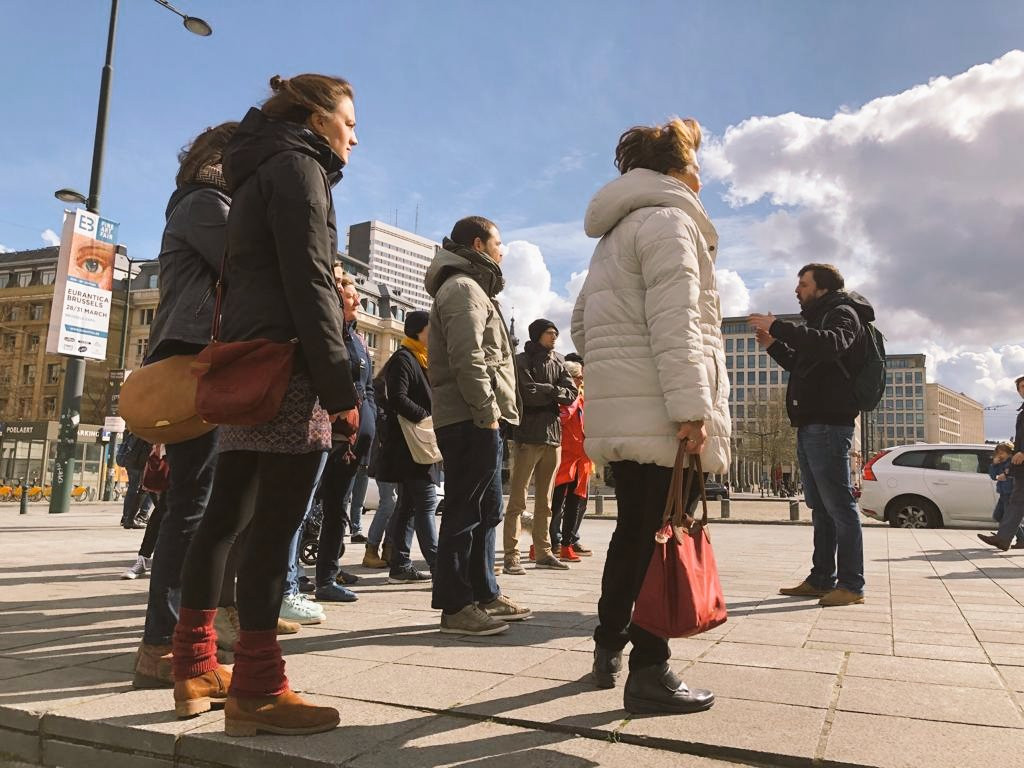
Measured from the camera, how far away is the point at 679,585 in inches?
104

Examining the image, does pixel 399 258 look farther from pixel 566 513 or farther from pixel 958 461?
pixel 566 513

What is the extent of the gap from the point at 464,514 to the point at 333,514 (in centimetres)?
164

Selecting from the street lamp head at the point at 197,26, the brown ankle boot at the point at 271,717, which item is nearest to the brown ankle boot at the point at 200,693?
the brown ankle boot at the point at 271,717

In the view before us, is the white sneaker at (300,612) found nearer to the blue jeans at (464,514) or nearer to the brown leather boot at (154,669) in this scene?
the blue jeans at (464,514)

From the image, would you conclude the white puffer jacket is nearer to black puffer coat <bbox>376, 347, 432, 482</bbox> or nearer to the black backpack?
the black backpack

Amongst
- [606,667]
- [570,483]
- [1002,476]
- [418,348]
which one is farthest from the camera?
[1002,476]

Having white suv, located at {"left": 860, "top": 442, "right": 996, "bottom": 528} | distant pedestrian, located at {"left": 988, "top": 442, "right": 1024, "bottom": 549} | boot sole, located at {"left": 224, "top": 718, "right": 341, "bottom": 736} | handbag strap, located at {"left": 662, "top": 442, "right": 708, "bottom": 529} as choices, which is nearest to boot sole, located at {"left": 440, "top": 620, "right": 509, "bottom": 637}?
handbag strap, located at {"left": 662, "top": 442, "right": 708, "bottom": 529}

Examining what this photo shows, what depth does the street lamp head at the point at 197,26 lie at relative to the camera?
59.7ft

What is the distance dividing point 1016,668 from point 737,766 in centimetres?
187

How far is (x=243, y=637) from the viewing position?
2.47 m

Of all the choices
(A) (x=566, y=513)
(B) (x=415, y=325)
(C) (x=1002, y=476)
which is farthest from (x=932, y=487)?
(B) (x=415, y=325)

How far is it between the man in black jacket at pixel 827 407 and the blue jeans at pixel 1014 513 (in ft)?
16.5

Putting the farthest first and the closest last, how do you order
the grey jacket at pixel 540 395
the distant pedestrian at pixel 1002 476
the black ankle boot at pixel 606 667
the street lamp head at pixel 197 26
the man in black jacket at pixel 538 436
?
the street lamp head at pixel 197 26 < the distant pedestrian at pixel 1002 476 < the grey jacket at pixel 540 395 < the man in black jacket at pixel 538 436 < the black ankle boot at pixel 606 667

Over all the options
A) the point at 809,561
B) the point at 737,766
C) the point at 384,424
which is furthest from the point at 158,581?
the point at 809,561
